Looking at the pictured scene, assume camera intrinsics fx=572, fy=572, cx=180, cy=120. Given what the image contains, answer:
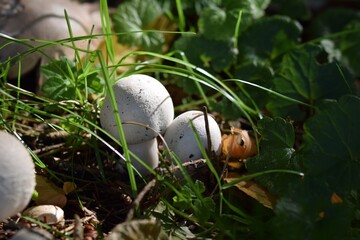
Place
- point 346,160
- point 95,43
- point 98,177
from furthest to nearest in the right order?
point 95,43, point 98,177, point 346,160

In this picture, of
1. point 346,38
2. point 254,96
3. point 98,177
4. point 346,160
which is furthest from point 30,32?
point 346,38

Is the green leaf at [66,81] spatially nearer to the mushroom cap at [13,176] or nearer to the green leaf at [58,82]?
the green leaf at [58,82]

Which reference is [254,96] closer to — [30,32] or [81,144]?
[81,144]

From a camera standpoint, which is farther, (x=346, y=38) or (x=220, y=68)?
(x=346, y=38)

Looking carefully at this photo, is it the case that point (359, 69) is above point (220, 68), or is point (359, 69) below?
below

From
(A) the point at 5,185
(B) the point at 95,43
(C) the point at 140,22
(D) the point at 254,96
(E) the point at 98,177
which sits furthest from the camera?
(C) the point at 140,22

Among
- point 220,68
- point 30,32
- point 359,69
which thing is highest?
point 30,32

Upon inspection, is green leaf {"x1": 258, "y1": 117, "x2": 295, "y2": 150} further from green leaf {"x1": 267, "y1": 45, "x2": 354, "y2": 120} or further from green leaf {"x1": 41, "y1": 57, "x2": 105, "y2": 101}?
green leaf {"x1": 41, "y1": 57, "x2": 105, "y2": 101}
